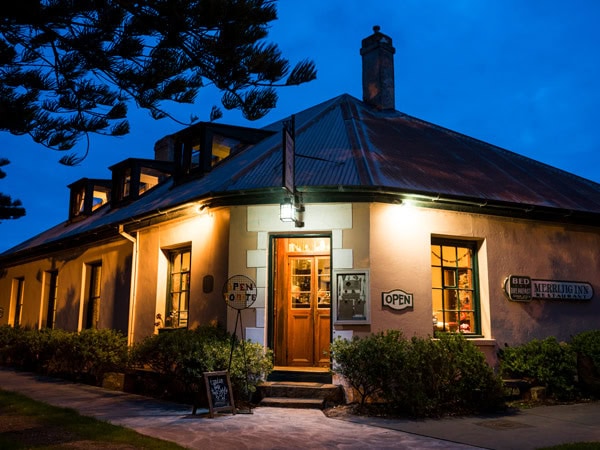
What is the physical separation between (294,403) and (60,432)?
328 centimetres

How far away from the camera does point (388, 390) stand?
8062 millimetres

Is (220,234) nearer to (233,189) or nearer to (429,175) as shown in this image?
(233,189)

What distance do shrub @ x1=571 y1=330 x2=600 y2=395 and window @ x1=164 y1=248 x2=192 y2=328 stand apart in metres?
6.89

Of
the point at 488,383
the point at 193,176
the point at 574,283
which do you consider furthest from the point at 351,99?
the point at 488,383

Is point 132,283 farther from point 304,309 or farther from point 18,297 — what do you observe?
point 18,297

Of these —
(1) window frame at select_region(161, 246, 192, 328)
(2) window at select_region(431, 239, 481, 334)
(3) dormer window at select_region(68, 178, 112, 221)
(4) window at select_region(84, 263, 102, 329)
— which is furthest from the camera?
(3) dormer window at select_region(68, 178, 112, 221)

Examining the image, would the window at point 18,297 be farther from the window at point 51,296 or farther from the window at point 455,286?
the window at point 455,286

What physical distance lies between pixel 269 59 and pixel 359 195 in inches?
148

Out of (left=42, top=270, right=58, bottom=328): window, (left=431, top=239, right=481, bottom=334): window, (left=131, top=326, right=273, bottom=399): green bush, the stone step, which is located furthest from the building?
(left=42, top=270, right=58, bottom=328): window

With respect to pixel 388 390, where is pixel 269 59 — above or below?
above

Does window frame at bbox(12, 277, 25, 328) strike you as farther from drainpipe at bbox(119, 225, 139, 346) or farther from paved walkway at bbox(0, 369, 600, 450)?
paved walkway at bbox(0, 369, 600, 450)

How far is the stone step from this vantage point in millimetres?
8500

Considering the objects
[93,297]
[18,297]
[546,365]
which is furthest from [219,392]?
[18,297]

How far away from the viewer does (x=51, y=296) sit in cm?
1655
